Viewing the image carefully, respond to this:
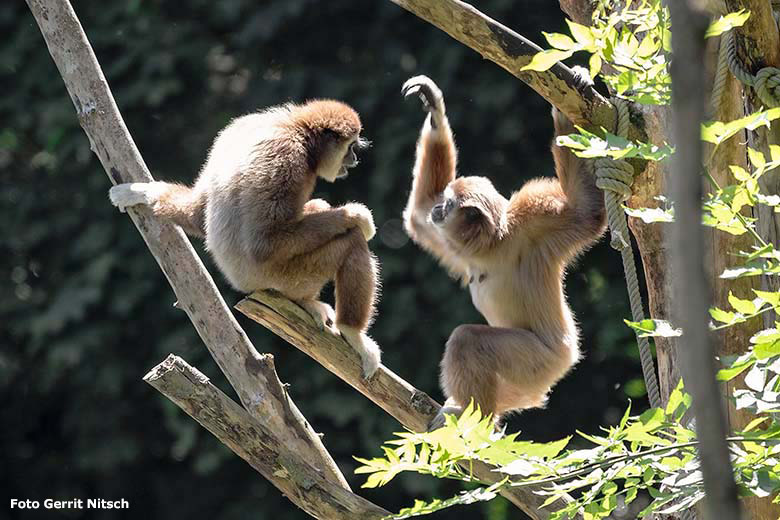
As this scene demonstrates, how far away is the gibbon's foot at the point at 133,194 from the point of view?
478cm

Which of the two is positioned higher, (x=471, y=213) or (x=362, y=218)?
(x=471, y=213)

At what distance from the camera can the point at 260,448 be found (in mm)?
3623

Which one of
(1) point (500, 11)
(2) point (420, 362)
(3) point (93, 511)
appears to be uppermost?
(1) point (500, 11)

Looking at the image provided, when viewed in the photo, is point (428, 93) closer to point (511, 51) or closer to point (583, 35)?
point (511, 51)

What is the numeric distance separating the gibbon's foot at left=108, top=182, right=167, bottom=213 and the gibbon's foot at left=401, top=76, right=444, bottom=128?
1.37m

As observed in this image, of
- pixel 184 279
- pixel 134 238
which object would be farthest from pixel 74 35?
pixel 134 238

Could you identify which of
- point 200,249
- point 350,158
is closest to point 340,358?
point 350,158

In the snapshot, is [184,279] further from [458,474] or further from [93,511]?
[93,511]

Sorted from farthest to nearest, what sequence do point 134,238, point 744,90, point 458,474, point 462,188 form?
1. point 134,238
2. point 462,188
3. point 744,90
4. point 458,474

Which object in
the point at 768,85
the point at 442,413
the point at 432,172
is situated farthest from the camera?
the point at 432,172

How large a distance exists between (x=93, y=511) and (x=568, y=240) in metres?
5.60

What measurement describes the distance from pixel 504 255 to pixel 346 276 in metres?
0.90

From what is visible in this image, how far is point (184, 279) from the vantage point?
15.2 feet

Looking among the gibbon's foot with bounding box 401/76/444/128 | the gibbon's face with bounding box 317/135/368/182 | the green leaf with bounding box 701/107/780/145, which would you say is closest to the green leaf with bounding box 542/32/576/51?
the green leaf with bounding box 701/107/780/145
